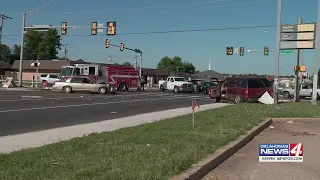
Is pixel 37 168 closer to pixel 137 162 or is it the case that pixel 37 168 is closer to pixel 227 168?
pixel 137 162

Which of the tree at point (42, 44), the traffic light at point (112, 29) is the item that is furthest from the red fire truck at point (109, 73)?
the tree at point (42, 44)

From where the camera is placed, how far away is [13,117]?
1384 cm

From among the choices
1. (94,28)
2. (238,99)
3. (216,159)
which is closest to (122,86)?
(94,28)

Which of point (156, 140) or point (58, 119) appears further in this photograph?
point (58, 119)

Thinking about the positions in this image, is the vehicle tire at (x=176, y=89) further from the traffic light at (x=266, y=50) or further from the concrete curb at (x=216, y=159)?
the concrete curb at (x=216, y=159)

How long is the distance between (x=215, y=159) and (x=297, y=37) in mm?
19966

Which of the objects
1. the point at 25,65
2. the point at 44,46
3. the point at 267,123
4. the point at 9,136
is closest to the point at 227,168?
the point at 9,136

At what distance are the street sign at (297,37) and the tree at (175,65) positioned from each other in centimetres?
14097

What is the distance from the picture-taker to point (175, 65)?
6983 inches

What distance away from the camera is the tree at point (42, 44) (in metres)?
119

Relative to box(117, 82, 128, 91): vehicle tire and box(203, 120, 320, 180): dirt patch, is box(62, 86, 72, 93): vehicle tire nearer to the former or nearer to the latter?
box(117, 82, 128, 91): vehicle tire

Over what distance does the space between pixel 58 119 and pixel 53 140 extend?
4766 millimetres

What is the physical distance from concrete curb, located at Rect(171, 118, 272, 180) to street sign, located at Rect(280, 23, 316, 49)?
15137mm

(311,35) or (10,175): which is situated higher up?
(311,35)
